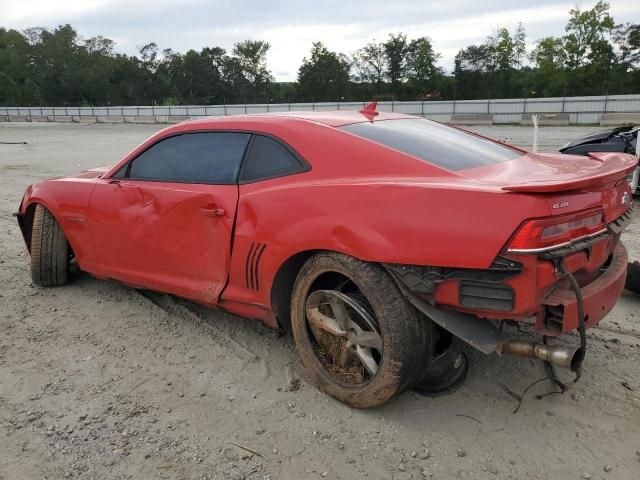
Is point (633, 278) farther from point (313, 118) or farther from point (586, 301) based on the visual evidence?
point (313, 118)

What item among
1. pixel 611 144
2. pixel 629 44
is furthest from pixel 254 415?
pixel 629 44

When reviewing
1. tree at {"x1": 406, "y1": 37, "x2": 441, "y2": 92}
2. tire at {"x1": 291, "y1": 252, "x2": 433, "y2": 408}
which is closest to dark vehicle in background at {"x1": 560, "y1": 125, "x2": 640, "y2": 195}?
tire at {"x1": 291, "y1": 252, "x2": 433, "y2": 408}

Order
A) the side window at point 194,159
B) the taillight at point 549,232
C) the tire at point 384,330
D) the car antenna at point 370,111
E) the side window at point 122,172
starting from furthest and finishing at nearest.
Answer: the side window at point 122,172 → the car antenna at point 370,111 → the side window at point 194,159 → the tire at point 384,330 → the taillight at point 549,232

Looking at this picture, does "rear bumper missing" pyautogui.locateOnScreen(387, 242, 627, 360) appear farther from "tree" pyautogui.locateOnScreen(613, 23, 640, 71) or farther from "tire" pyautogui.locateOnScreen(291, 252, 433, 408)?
"tree" pyautogui.locateOnScreen(613, 23, 640, 71)

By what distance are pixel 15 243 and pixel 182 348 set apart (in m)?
3.70

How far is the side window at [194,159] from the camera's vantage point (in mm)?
3385

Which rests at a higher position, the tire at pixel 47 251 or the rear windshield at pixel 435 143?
the rear windshield at pixel 435 143

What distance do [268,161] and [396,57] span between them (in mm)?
61450

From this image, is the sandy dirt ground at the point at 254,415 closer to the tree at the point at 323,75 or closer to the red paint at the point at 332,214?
the red paint at the point at 332,214

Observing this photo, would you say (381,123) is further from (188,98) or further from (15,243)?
(188,98)

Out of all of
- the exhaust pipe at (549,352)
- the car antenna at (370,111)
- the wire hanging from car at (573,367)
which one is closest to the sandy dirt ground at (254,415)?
the wire hanging from car at (573,367)

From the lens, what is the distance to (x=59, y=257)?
15.2 ft

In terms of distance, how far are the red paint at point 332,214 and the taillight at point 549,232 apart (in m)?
0.03

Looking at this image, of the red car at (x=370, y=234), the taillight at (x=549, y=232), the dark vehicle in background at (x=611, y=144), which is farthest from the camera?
the dark vehicle in background at (x=611, y=144)
